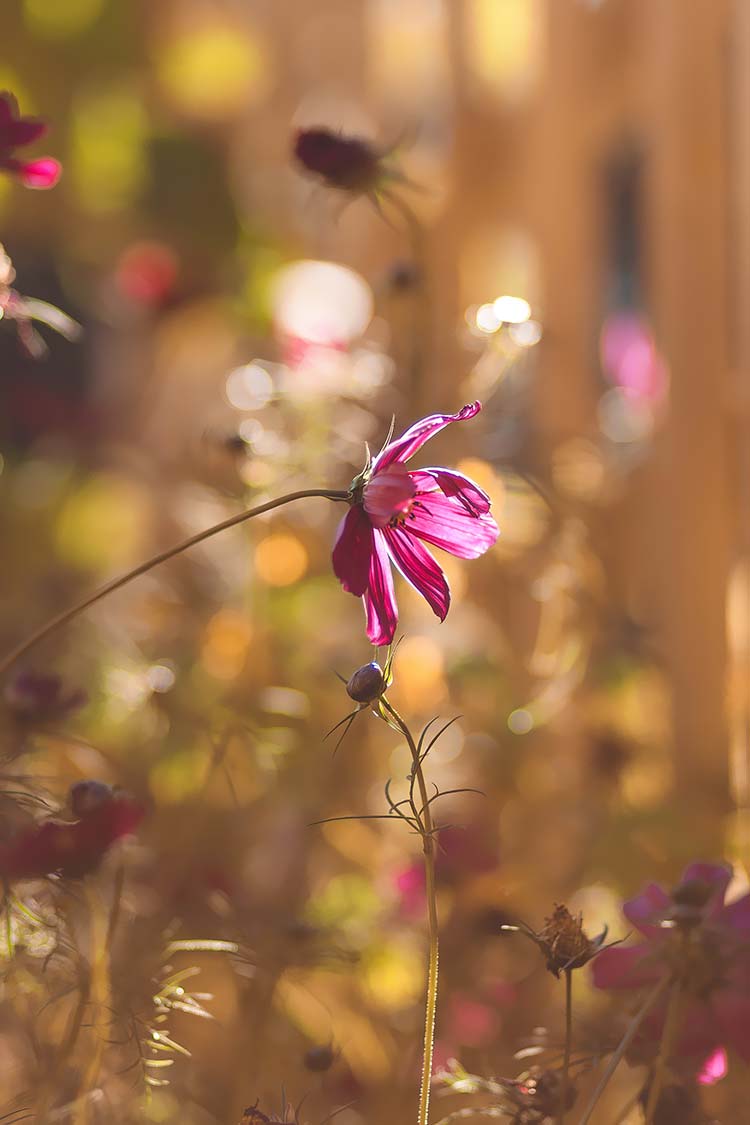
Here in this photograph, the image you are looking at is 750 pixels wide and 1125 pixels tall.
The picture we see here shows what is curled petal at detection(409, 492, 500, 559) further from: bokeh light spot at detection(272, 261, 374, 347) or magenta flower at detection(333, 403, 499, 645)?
bokeh light spot at detection(272, 261, 374, 347)

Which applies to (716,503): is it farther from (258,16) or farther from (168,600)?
(258,16)

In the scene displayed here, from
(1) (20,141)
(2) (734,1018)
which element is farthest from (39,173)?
(2) (734,1018)

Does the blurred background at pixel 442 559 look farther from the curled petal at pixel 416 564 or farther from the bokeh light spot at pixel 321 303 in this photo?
the curled petal at pixel 416 564

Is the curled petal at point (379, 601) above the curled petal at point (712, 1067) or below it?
above

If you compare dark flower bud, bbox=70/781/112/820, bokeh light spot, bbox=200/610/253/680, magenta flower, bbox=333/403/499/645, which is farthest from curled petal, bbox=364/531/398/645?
bokeh light spot, bbox=200/610/253/680

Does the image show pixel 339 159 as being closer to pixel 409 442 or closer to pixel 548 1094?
pixel 409 442

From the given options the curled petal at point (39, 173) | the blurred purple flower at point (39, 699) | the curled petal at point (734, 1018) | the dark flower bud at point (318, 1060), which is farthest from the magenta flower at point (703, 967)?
the curled petal at point (39, 173)
